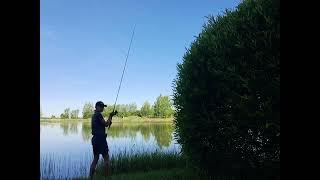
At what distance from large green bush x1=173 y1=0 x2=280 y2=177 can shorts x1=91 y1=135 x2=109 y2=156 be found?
99.4 inches

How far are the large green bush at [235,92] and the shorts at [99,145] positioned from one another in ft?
8.28

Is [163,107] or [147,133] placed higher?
[163,107]

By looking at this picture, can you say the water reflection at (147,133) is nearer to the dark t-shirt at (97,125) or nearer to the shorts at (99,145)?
the shorts at (99,145)

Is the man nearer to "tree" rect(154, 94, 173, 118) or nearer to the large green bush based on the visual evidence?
the large green bush

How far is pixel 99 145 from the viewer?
13.3 m

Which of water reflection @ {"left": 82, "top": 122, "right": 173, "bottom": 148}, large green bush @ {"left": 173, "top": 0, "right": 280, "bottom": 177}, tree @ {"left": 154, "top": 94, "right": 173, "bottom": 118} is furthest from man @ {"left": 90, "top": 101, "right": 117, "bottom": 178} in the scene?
tree @ {"left": 154, "top": 94, "right": 173, "bottom": 118}

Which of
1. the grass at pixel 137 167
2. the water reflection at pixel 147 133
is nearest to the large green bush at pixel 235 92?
the grass at pixel 137 167


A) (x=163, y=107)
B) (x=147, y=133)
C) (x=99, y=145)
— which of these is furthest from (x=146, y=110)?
(x=99, y=145)

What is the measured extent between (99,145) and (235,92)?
177 inches

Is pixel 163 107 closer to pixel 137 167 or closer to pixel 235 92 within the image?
pixel 137 167

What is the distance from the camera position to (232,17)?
41.6 ft

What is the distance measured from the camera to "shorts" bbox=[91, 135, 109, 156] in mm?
13219
